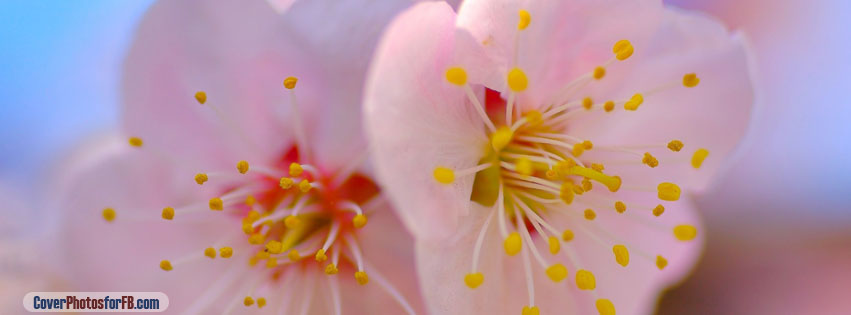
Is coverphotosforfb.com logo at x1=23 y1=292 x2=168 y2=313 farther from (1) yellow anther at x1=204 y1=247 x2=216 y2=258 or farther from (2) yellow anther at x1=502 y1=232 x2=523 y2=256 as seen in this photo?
(2) yellow anther at x1=502 y1=232 x2=523 y2=256

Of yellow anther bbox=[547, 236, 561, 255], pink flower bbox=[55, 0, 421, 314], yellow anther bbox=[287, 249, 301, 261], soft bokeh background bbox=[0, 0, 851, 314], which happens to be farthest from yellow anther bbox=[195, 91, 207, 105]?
soft bokeh background bbox=[0, 0, 851, 314]

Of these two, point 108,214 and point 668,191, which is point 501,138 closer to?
point 668,191

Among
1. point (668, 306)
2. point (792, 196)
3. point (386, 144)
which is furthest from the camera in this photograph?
point (792, 196)

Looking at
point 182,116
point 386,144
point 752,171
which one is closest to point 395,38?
point 386,144

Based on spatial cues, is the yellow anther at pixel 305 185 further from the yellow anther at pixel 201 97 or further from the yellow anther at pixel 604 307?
the yellow anther at pixel 604 307

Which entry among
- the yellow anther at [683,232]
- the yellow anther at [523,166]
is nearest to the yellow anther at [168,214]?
the yellow anther at [523,166]

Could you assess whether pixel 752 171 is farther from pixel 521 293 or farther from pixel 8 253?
pixel 8 253
